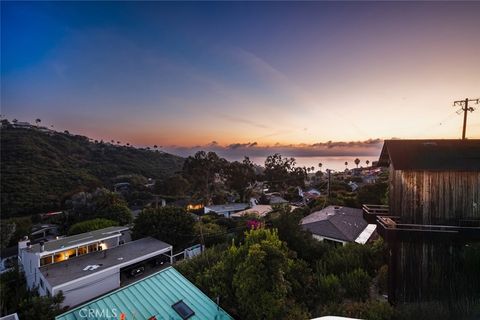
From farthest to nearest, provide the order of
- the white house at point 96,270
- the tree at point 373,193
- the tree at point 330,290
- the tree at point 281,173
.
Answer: the tree at point 281,173 → the tree at point 373,193 → the white house at point 96,270 → the tree at point 330,290

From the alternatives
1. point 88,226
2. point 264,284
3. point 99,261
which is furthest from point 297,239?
point 88,226

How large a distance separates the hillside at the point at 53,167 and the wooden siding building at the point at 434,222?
50330 mm

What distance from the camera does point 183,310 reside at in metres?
7.00

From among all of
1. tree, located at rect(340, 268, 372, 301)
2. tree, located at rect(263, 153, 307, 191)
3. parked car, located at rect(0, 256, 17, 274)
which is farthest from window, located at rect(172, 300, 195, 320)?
tree, located at rect(263, 153, 307, 191)

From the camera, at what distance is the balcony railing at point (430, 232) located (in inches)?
294

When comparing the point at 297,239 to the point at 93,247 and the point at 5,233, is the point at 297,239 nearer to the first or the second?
the point at 93,247

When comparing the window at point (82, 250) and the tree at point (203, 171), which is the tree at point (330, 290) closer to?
the window at point (82, 250)

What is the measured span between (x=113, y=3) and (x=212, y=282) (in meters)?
14.2

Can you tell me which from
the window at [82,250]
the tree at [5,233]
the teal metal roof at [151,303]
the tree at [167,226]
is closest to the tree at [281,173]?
the tree at [167,226]

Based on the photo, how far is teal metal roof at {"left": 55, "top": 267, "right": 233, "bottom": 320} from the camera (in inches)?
253

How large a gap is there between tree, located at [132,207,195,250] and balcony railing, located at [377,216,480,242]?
16421 mm

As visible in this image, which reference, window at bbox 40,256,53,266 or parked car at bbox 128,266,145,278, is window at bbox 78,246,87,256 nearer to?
window at bbox 40,256,53,266

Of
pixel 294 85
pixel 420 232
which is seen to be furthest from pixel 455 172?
pixel 294 85

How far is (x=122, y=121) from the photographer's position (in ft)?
119
